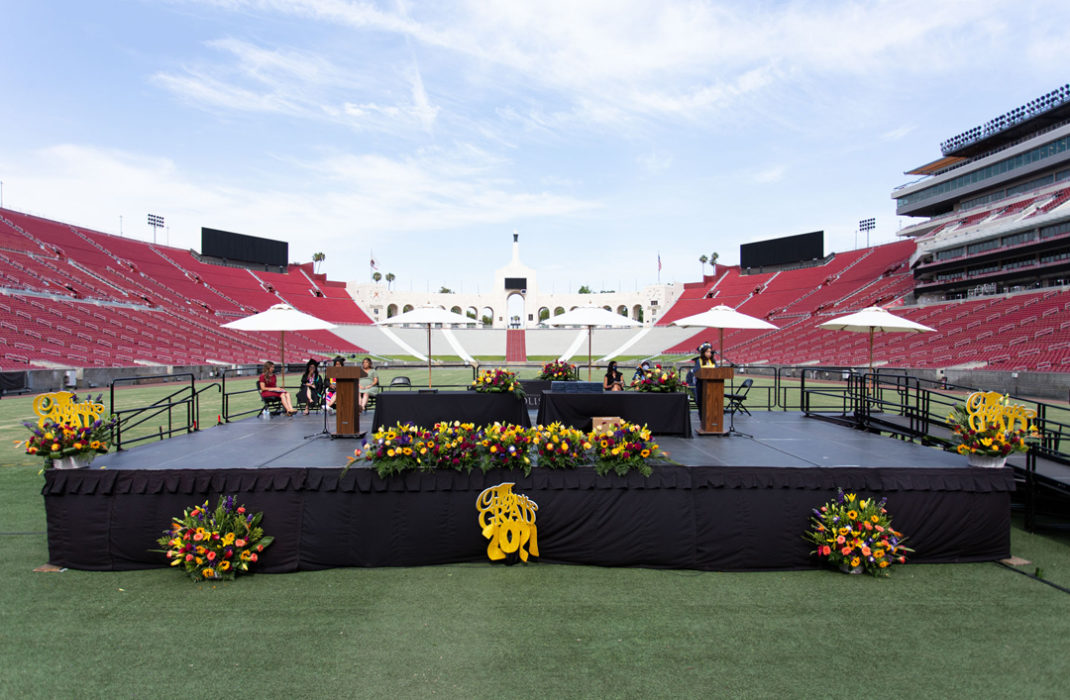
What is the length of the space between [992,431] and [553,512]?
14.8ft

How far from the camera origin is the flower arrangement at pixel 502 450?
194 inches

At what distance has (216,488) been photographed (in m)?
4.86

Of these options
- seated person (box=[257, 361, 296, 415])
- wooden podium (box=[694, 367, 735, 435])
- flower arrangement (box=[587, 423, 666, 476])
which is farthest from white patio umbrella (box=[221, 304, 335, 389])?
wooden podium (box=[694, 367, 735, 435])

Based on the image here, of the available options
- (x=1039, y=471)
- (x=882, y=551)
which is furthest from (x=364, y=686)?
(x=1039, y=471)

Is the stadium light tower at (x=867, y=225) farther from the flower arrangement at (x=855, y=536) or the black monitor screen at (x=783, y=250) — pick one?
the flower arrangement at (x=855, y=536)

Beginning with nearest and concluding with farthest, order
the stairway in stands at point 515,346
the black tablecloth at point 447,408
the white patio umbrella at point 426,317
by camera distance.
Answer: the black tablecloth at point 447,408 → the white patio umbrella at point 426,317 → the stairway in stands at point 515,346

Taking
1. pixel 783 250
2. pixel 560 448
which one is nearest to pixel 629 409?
pixel 560 448

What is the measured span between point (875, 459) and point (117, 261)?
5520 cm

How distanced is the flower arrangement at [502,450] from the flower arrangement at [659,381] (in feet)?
10.5

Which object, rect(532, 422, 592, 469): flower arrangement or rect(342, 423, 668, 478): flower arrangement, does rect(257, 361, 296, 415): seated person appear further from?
rect(532, 422, 592, 469): flower arrangement

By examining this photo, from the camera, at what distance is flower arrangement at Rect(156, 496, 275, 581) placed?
4547 millimetres

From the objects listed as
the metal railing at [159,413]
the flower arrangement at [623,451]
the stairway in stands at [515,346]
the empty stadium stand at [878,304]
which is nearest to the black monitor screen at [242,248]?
the stairway in stands at [515,346]

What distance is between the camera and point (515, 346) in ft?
186

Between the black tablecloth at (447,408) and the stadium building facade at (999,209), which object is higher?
the stadium building facade at (999,209)
